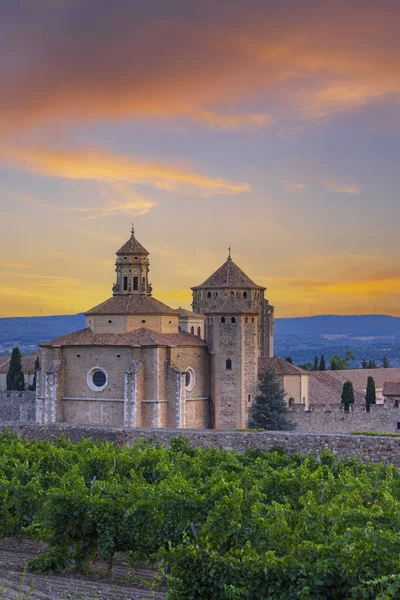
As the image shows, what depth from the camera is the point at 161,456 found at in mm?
22859

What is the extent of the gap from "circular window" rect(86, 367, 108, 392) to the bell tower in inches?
231

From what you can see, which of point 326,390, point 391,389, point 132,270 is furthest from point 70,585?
point 391,389

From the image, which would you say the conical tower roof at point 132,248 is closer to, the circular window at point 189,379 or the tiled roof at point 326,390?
the circular window at point 189,379

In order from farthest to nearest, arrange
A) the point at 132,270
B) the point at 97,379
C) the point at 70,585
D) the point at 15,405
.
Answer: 1. the point at 15,405
2. the point at 132,270
3. the point at 97,379
4. the point at 70,585

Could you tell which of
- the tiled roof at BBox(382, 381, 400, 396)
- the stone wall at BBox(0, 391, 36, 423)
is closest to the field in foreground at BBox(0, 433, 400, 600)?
the stone wall at BBox(0, 391, 36, 423)

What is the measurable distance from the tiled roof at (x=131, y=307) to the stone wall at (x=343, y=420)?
8.69 metres

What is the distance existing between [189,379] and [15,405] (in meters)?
15.4

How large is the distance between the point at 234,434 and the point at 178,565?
11.1m

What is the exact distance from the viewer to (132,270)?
50.4 meters

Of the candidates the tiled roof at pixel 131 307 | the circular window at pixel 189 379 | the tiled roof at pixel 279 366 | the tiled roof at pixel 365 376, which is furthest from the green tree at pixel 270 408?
the tiled roof at pixel 365 376

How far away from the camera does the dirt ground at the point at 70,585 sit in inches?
604

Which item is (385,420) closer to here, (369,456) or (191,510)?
(369,456)

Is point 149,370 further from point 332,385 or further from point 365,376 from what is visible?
point 365,376

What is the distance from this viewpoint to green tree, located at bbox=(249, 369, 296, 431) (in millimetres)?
45469
